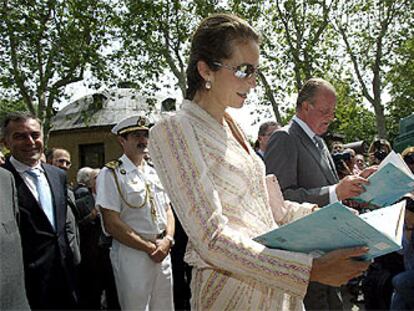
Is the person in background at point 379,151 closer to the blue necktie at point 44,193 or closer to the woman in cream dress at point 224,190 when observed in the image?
the blue necktie at point 44,193

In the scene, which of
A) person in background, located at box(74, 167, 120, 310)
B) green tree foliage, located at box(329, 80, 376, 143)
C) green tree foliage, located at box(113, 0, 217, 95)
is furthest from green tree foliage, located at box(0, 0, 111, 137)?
green tree foliage, located at box(329, 80, 376, 143)

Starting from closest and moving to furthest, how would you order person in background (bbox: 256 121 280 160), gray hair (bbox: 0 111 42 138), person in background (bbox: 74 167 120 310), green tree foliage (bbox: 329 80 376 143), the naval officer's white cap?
1. gray hair (bbox: 0 111 42 138)
2. the naval officer's white cap
3. person in background (bbox: 74 167 120 310)
4. person in background (bbox: 256 121 280 160)
5. green tree foliage (bbox: 329 80 376 143)

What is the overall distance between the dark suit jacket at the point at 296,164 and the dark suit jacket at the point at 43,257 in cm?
164

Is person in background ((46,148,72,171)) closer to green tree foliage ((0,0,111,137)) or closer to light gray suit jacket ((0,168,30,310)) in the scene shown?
light gray suit jacket ((0,168,30,310))

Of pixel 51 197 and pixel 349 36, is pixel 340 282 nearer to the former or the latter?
pixel 51 197

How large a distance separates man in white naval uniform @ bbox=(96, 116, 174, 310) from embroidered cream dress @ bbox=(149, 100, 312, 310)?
8.61 feet

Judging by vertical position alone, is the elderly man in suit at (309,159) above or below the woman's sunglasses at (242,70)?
below

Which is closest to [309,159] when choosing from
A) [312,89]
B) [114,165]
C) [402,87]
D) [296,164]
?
[296,164]

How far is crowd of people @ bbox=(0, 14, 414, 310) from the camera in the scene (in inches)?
66.8

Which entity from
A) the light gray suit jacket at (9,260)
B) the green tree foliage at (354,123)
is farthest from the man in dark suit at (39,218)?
the green tree foliage at (354,123)

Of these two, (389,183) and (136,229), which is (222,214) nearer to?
(389,183)

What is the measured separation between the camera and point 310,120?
13.4 feet

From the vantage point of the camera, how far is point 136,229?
4.74m

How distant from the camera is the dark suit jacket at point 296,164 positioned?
12.4ft
